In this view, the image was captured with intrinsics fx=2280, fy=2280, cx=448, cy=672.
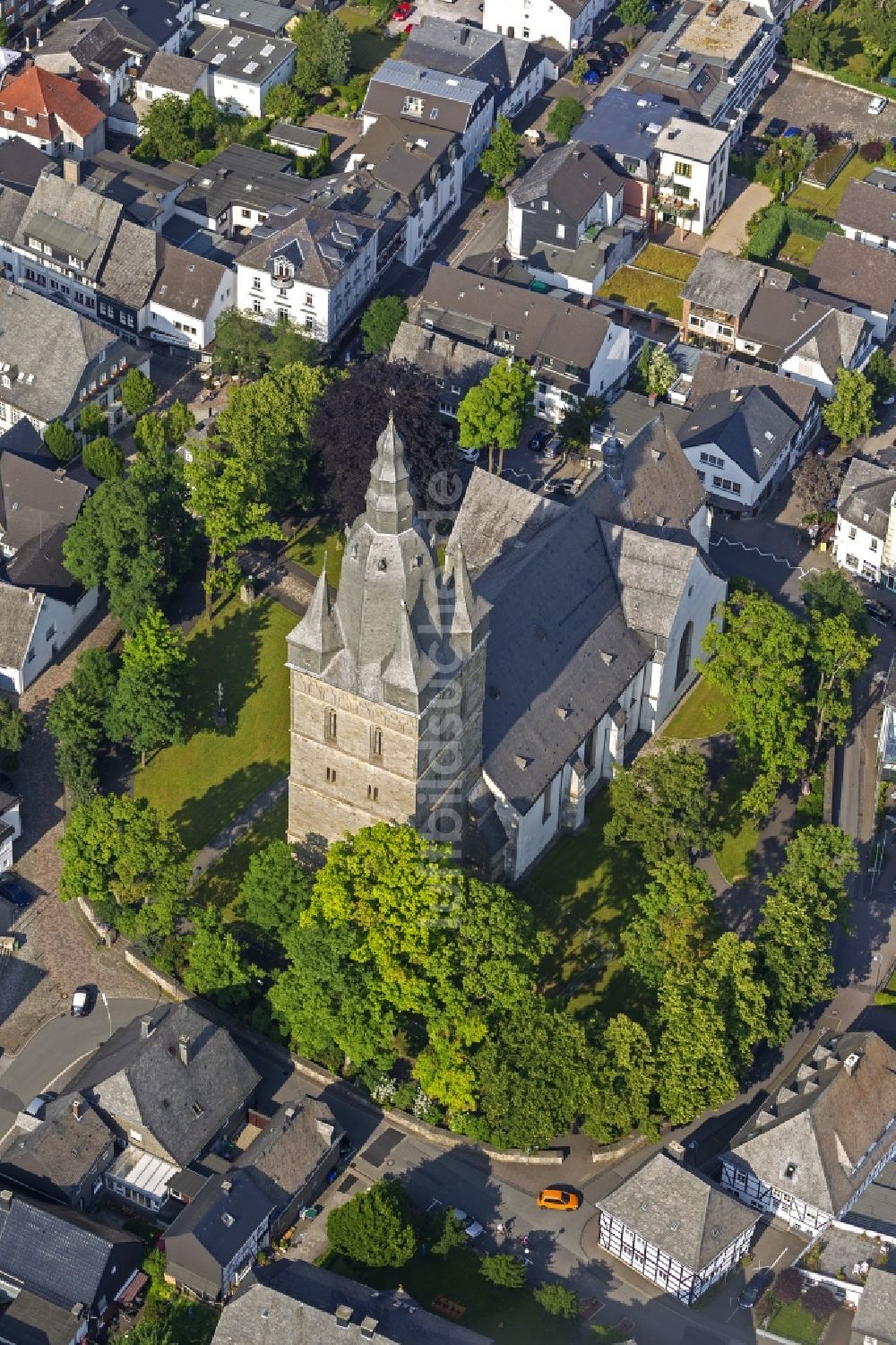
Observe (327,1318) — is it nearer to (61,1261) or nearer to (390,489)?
(61,1261)

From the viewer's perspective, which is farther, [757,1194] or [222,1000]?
[222,1000]

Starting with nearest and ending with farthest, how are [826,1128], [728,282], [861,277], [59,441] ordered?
[826,1128], [59,441], [728,282], [861,277]

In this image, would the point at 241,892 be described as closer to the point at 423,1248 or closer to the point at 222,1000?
the point at 222,1000

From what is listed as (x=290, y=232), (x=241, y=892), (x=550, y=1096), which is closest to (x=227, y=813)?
(x=241, y=892)

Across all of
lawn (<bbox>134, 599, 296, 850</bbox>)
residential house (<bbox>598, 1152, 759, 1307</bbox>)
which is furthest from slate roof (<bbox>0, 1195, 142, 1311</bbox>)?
lawn (<bbox>134, 599, 296, 850</bbox>)

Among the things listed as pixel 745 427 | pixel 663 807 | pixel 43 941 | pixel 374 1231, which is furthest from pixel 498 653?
pixel 745 427

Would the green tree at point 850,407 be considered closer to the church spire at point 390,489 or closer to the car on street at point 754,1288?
the church spire at point 390,489
